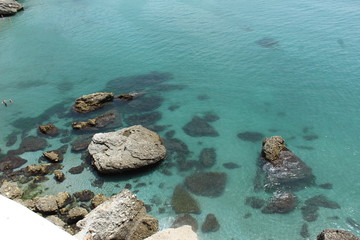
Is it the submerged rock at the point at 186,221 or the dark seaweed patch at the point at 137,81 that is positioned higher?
the dark seaweed patch at the point at 137,81

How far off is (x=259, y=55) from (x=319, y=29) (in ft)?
45.0

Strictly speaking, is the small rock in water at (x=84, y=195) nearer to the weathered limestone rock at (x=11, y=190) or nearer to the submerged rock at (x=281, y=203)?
the weathered limestone rock at (x=11, y=190)

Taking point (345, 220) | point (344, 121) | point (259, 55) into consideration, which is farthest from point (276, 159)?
point (259, 55)

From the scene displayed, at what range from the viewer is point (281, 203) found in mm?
22328

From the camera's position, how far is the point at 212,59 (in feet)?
137

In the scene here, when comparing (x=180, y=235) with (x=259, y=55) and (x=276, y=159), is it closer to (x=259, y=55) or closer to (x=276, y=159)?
(x=276, y=159)

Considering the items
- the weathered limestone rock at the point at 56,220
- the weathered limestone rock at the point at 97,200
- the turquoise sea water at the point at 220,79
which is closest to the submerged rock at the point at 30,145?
the turquoise sea water at the point at 220,79

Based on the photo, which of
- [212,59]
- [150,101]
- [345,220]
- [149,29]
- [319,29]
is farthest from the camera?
[149,29]

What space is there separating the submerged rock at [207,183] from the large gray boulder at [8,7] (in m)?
58.0

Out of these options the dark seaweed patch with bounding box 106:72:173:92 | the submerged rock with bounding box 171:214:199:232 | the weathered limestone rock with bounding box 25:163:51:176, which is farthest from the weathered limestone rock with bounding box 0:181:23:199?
the dark seaweed patch with bounding box 106:72:173:92

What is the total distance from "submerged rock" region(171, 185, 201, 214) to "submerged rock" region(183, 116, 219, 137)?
7.35 metres

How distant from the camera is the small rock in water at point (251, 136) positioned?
28.8 metres

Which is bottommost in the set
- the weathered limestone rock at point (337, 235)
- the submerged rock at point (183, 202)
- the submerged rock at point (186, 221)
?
the submerged rock at point (186, 221)

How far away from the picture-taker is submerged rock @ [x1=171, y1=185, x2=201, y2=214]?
875 inches
